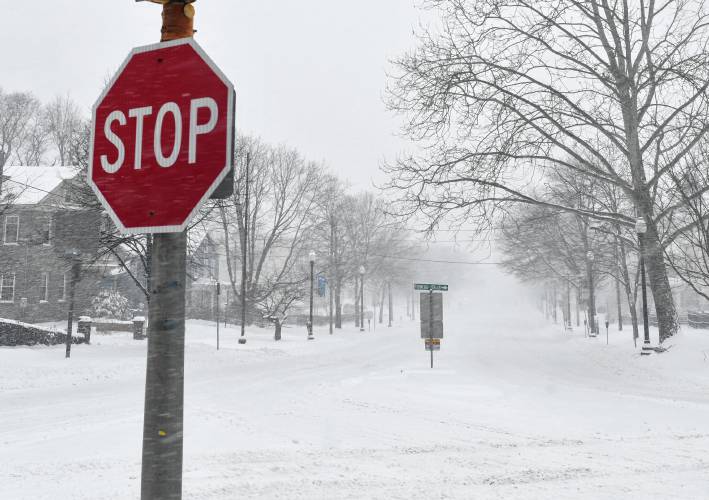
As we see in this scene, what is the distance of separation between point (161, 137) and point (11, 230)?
131 ft

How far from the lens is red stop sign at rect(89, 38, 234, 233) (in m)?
2.04

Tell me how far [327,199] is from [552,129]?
2598 cm

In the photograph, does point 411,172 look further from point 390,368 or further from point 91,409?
point 91,409

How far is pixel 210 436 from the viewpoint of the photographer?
761cm

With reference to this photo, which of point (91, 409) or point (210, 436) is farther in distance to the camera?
point (91, 409)

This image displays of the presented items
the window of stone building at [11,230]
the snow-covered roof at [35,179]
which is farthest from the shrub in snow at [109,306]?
the snow-covered roof at [35,179]

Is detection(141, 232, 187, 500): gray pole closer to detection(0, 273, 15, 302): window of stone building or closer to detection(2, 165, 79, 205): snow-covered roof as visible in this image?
detection(2, 165, 79, 205): snow-covered roof

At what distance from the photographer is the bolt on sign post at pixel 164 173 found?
2.02m

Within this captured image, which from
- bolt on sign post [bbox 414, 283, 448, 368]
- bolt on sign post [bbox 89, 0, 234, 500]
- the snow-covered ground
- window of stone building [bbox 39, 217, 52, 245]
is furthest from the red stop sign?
window of stone building [bbox 39, 217, 52, 245]

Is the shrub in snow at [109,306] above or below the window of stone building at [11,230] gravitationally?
below

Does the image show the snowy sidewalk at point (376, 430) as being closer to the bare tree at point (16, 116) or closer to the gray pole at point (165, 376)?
the gray pole at point (165, 376)

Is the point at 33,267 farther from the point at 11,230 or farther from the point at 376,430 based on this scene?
the point at 376,430

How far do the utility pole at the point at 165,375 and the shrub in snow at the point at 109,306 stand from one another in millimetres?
36109

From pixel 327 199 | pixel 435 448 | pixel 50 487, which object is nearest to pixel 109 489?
pixel 50 487
